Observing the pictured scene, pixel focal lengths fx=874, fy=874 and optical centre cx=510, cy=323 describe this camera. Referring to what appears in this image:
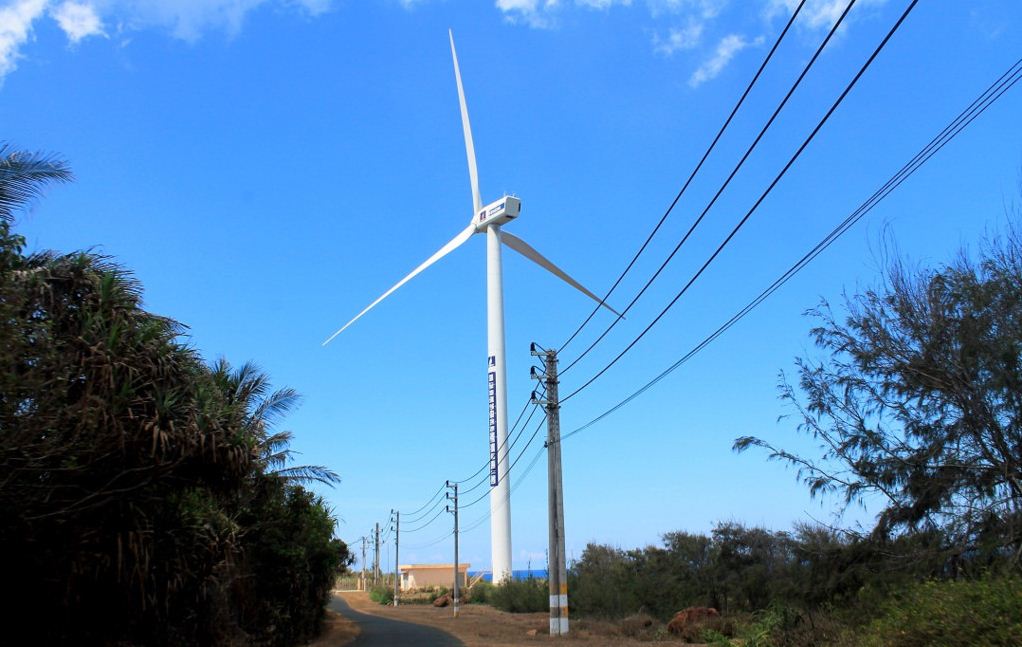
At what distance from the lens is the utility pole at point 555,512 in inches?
1087

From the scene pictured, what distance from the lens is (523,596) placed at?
48.9m

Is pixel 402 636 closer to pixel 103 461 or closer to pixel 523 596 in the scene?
pixel 523 596

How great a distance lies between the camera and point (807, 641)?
17953mm

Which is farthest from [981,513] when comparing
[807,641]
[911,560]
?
[807,641]

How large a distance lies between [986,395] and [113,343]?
15438mm

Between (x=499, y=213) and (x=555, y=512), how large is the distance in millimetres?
27112

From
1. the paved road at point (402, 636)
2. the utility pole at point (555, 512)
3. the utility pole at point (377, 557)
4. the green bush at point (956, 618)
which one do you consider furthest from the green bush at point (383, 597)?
the green bush at point (956, 618)

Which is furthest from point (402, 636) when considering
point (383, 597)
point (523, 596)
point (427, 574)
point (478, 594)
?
point (427, 574)

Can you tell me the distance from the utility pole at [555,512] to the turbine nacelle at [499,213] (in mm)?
23755

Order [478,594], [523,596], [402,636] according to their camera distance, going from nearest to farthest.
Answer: [402,636], [523,596], [478,594]

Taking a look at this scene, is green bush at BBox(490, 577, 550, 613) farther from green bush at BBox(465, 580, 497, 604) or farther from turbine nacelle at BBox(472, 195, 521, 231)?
turbine nacelle at BBox(472, 195, 521, 231)

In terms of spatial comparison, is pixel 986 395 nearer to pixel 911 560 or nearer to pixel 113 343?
pixel 911 560

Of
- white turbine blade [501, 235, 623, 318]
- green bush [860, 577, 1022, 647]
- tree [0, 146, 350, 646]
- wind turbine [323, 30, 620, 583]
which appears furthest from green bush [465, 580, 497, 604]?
green bush [860, 577, 1022, 647]

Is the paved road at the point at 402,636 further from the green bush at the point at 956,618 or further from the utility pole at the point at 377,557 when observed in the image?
the utility pole at the point at 377,557
